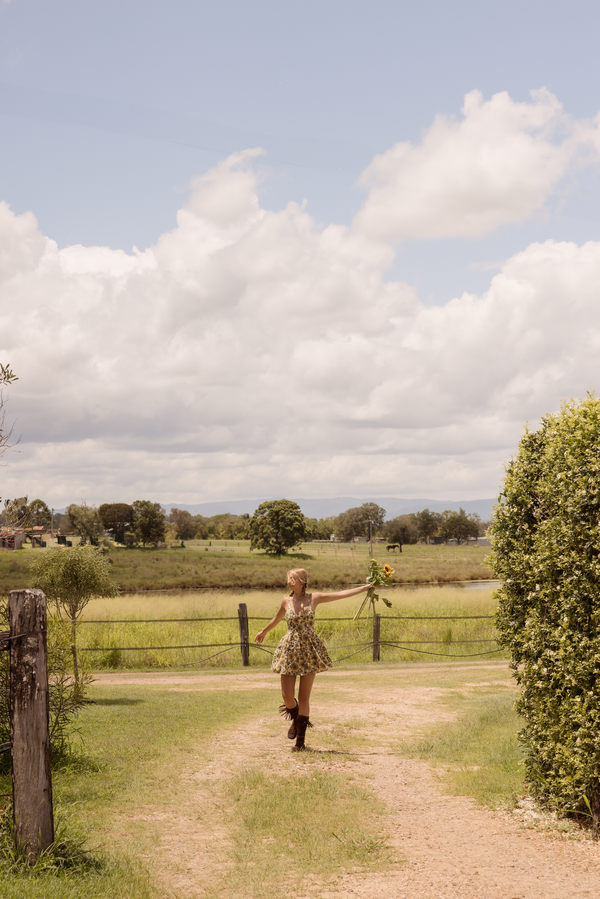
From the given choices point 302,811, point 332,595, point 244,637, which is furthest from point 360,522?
point 302,811

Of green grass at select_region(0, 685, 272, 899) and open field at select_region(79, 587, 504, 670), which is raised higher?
green grass at select_region(0, 685, 272, 899)

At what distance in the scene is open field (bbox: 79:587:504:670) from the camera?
18.0 meters

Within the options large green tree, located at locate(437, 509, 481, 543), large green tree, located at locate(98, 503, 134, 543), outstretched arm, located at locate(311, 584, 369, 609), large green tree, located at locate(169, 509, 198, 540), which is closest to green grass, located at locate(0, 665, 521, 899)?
outstretched arm, located at locate(311, 584, 369, 609)

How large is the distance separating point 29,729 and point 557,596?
4.16 m

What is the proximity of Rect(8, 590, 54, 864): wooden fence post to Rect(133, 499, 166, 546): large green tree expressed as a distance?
8077 cm

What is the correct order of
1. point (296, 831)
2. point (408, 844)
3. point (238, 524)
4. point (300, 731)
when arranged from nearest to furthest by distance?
point (408, 844) → point (296, 831) → point (300, 731) → point (238, 524)

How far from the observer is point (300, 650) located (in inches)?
306

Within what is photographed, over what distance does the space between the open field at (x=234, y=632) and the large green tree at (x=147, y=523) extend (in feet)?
190

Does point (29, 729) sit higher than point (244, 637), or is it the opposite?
point (29, 729)

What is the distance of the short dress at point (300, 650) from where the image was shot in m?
7.73

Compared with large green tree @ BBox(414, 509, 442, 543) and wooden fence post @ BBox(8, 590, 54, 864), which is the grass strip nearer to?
wooden fence post @ BBox(8, 590, 54, 864)

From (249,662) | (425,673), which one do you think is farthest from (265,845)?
(249,662)

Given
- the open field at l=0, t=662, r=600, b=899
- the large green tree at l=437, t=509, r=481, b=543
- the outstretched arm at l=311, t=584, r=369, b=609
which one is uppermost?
the outstretched arm at l=311, t=584, r=369, b=609

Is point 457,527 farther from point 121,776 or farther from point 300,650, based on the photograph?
point 121,776
